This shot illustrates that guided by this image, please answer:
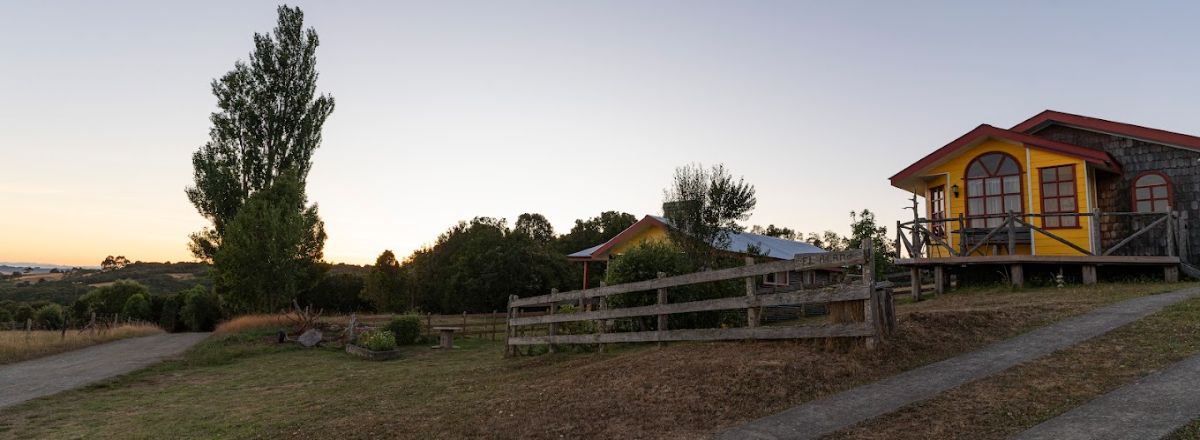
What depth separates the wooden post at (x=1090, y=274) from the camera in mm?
15688

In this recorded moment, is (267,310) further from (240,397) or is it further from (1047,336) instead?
(1047,336)

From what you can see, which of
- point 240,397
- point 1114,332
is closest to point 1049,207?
point 1114,332

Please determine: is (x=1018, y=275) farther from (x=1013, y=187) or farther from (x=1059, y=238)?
(x=1013, y=187)

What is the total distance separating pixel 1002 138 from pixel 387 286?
4467cm

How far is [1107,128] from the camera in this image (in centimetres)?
1842

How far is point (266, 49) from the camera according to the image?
31672mm

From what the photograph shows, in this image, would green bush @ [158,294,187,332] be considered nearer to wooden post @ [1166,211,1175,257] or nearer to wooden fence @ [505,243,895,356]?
wooden fence @ [505,243,895,356]

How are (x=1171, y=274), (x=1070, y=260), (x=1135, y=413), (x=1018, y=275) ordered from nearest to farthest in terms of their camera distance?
1. (x=1135, y=413)
2. (x=1171, y=274)
3. (x=1070, y=260)
4. (x=1018, y=275)

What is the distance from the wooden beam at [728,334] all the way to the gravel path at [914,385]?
0.86 m

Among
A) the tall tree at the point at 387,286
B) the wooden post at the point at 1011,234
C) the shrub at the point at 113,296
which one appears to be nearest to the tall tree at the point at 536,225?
the tall tree at the point at 387,286

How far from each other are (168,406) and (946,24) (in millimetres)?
21929

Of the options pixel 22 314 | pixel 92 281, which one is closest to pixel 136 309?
pixel 22 314

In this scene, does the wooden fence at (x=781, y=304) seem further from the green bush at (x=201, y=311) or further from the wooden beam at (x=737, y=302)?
the green bush at (x=201, y=311)

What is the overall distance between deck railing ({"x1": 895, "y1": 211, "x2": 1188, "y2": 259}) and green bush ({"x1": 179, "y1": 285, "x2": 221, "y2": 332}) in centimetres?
3520
